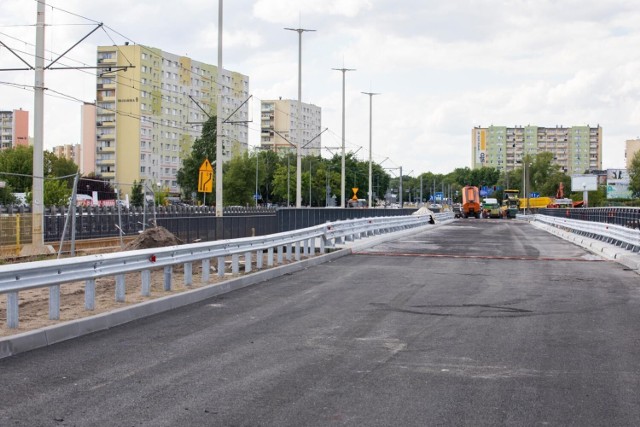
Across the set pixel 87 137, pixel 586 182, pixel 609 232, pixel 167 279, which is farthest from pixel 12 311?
pixel 87 137

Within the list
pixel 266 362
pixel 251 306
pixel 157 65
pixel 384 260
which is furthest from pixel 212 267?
pixel 157 65

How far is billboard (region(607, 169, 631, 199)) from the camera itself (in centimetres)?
12575

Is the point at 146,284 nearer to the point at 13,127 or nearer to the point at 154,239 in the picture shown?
the point at 154,239

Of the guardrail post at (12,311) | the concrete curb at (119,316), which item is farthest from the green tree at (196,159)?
the guardrail post at (12,311)

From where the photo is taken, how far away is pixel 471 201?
8775 centimetres

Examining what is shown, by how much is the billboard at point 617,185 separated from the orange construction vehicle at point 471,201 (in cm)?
4642

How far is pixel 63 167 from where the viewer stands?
114750 millimetres

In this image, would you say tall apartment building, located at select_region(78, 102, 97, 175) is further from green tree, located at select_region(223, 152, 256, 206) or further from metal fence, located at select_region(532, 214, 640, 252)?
metal fence, located at select_region(532, 214, 640, 252)

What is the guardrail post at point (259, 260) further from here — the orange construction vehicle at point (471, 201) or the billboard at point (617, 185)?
the billboard at point (617, 185)

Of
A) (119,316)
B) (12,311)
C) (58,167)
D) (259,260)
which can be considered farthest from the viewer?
(58,167)

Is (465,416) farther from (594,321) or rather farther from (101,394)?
(594,321)

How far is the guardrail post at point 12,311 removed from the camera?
8.70m

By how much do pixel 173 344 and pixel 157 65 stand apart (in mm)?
109332

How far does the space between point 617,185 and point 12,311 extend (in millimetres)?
129554
